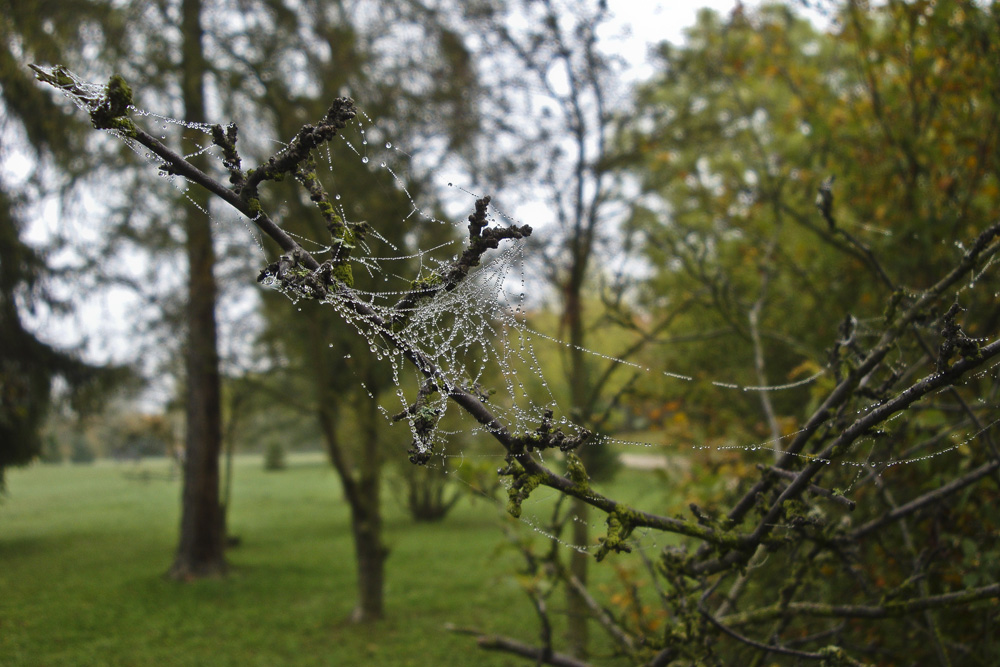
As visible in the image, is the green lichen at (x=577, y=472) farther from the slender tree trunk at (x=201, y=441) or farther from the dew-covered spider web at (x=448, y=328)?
the slender tree trunk at (x=201, y=441)

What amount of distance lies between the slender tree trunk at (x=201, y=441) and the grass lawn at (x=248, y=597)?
1.52 feet

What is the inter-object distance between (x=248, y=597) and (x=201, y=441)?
2404 mm

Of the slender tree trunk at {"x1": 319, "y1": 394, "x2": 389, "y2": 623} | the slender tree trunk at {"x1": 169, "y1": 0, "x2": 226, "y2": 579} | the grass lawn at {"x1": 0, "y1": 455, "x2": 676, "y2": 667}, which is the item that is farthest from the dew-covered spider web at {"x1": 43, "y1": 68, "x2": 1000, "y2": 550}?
the slender tree trunk at {"x1": 169, "y1": 0, "x2": 226, "y2": 579}

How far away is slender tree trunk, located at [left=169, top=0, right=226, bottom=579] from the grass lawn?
0.46 meters

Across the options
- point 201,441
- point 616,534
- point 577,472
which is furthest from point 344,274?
point 201,441

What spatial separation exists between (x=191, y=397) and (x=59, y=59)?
15.3ft

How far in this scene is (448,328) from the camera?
2203 mm

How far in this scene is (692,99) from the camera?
6.12 metres

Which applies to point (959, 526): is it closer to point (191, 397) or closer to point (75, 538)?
point (191, 397)

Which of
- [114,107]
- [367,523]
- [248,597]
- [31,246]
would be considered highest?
[31,246]

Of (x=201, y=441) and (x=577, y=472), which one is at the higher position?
(x=577, y=472)

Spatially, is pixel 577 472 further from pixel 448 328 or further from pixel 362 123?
pixel 362 123

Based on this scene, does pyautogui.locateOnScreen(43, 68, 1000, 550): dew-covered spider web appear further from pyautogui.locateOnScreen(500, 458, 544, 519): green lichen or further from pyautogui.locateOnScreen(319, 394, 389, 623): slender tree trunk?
pyautogui.locateOnScreen(319, 394, 389, 623): slender tree trunk

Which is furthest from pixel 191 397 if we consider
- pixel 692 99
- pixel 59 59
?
pixel 692 99
